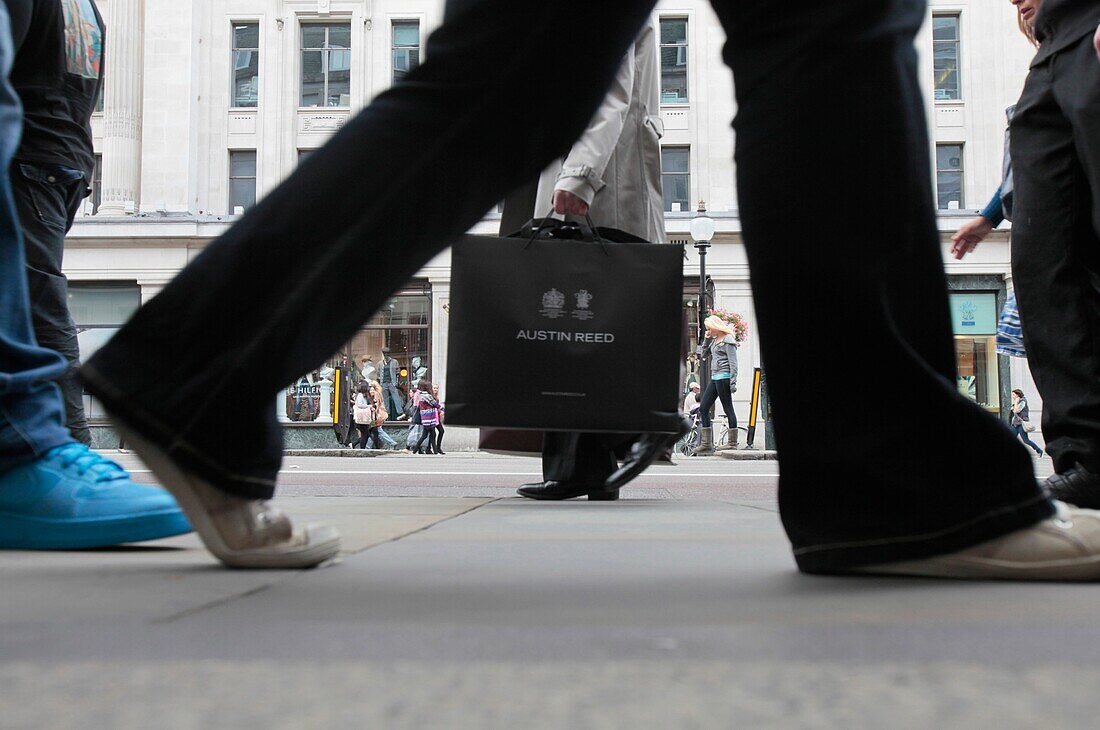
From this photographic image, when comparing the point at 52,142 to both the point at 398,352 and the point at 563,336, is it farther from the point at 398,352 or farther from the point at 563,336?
the point at 398,352

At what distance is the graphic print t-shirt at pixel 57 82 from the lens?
230cm

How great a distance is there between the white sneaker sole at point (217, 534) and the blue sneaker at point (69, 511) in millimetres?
361

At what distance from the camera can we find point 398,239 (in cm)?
125

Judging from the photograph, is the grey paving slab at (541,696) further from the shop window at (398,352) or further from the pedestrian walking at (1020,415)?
the shop window at (398,352)

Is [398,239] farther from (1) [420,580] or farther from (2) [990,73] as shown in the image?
(2) [990,73]

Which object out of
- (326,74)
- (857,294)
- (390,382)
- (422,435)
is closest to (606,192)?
(857,294)

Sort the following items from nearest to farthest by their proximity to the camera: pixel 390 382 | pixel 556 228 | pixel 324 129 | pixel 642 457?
pixel 556 228, pixel 642 457, pixel 390 382, pixel 324 129

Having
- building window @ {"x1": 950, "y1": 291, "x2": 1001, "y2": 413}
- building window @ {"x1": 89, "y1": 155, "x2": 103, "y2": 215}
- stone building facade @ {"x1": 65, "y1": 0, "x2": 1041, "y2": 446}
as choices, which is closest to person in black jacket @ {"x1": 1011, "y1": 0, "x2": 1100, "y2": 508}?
stone building facade @ {"x1": 65, "y1": 0, "x2": 1041, "y2": 446}

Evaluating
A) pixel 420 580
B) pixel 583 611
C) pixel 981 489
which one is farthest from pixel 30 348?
pixel 981 489

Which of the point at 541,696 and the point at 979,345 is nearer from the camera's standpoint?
the point at 541,696

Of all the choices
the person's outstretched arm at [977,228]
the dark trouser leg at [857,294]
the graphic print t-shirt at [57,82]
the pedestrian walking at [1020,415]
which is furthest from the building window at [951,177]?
the dark trouser leg at [857,294]

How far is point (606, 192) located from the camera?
3.41 meters

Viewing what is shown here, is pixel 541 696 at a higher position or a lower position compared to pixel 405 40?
lower

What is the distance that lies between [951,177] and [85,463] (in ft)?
75.2
